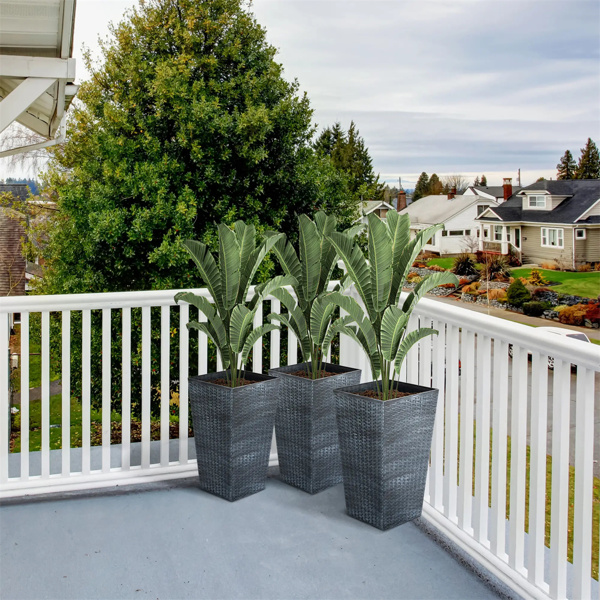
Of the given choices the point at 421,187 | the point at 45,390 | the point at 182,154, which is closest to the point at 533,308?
the point at 421,187

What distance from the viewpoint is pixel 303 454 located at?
272cm

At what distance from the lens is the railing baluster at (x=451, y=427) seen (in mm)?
2350

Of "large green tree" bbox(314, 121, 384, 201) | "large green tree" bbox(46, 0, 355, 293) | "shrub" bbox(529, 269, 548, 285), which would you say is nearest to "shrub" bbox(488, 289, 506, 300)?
"shrub" bbox(529, 269, 548, 285)

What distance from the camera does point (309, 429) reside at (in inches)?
105

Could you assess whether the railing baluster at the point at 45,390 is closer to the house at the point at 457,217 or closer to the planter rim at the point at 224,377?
the planter rim at the point at 224,377

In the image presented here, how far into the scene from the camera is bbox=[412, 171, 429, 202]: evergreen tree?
424 inches

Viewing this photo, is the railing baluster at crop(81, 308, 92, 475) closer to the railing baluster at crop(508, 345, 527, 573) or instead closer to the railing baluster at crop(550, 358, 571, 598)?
the railing baluster at crop(508, 345, 527, 573)

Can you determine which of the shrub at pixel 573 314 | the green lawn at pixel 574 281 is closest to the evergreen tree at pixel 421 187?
the green lawn at pixel 574 281

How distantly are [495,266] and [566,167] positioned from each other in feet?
8.83

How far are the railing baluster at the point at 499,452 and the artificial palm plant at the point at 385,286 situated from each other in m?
0.30

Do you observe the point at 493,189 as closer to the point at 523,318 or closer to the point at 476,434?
the point at 523,318

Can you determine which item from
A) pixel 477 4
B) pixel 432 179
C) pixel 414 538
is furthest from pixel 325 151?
pixel 477 4

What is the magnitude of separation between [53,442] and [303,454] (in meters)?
7.68

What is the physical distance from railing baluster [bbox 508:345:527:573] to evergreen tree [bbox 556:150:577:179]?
10.2 m
